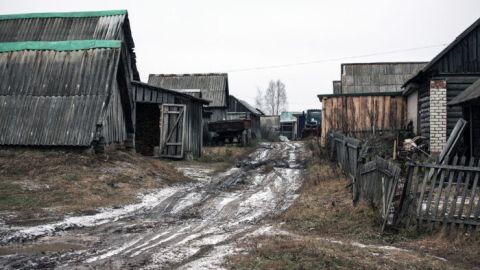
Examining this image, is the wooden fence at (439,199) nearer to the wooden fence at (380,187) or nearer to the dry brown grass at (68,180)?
the wooden fence at (380,187)

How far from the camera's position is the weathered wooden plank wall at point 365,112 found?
20594 mm

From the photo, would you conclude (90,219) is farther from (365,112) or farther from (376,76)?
(376,76)

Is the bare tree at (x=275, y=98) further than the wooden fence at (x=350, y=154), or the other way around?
the bare tree at (x=275, y=98)

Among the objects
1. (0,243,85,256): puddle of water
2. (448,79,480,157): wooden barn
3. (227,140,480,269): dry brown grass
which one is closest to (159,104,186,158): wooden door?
(448,79,480,157): wooden barn

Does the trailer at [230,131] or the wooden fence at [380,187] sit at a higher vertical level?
the trailer at [230,131]

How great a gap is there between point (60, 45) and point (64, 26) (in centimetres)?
117

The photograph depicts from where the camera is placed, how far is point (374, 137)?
18.8 meters

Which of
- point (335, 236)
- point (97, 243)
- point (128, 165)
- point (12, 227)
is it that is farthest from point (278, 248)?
point (128, 165)

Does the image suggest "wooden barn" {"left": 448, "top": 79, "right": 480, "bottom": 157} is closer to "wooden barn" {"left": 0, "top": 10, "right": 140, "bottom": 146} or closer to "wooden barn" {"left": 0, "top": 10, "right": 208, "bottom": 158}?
"wooden barn" {"left": 0, "top": 10, "right": 208, "bottom": 158}

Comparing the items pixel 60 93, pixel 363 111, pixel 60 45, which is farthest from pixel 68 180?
pixel 363 111

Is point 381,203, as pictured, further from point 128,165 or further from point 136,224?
point 128,165

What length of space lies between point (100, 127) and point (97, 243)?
8178mm

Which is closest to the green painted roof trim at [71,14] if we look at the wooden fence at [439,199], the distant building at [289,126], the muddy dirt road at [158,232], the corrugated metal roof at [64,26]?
the corrugated metal roof at [64,26]

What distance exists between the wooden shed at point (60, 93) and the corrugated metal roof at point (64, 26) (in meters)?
0.49
